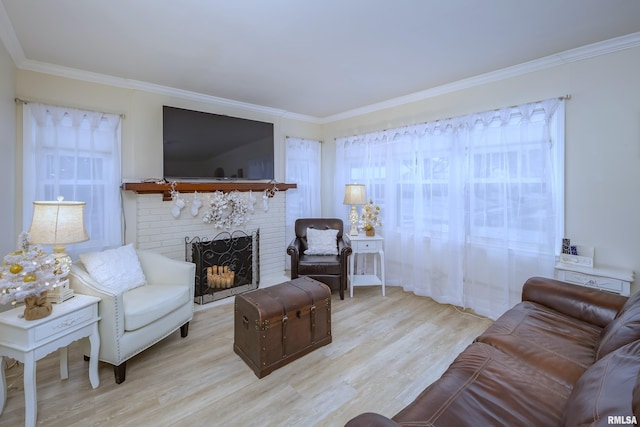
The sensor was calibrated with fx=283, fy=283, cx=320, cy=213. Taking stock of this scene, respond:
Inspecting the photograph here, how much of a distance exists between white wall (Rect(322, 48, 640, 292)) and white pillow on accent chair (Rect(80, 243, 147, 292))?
400 centimetres

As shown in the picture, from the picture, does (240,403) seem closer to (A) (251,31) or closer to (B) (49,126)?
(A) (251,31)

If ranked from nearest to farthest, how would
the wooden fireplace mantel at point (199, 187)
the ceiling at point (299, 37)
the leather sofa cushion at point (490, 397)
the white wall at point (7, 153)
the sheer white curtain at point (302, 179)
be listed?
the leather sofa cushion at point (490, 397), the ceiling at point (299, 37), the white wall at point (7, 153), the wooden fireplace mantel at point (199, 187), the sheer white curtain at point (302, 179)

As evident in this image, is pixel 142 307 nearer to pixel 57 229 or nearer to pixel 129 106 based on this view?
pixel 57 229

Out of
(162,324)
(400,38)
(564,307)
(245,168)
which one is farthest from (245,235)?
(564,307)

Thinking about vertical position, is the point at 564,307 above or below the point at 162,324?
above

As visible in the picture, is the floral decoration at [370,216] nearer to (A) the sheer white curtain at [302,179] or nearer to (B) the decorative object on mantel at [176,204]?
(A) the sheer white curtain at [302,179]

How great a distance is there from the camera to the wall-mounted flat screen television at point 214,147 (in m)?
3.35

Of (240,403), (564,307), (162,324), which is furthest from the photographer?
(162,324)

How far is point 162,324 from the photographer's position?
2330mm

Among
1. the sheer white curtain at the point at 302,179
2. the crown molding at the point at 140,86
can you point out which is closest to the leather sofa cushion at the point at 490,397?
the sheer white curtain at the point at 302,179

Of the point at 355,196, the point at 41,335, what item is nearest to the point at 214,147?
the point at 355,196

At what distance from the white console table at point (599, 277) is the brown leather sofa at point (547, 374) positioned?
445 millimetres

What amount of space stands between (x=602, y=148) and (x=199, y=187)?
4.06 metres

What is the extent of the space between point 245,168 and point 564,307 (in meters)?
3.63
